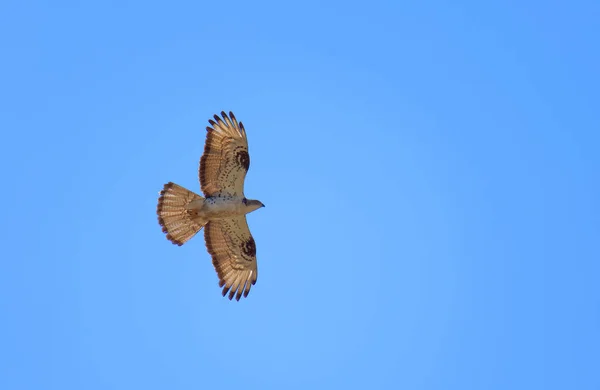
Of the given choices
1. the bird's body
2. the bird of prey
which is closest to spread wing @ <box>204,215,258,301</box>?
the bird of prey

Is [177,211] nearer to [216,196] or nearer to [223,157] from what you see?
[216,196]

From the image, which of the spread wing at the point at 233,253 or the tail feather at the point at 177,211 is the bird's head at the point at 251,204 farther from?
the tail feather at the point at 177,211

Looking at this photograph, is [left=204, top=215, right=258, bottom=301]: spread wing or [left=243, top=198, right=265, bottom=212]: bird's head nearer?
[left=243, top=198, right=265, bottom=212]: bird's head

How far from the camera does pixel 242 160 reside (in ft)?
73.0

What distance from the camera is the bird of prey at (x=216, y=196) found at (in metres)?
22.1

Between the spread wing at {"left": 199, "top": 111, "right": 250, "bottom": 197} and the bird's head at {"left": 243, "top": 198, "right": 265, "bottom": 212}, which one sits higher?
the spread wing at {"left": 199, "top": 111, "right": 250, "bottom": 197}

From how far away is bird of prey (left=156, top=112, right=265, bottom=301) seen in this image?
22109 millimetres

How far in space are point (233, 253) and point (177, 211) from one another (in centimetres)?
168

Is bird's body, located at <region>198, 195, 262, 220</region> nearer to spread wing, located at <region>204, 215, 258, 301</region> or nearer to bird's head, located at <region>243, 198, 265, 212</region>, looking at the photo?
bird's head, located at <region>243, 198, 265, 212</region>

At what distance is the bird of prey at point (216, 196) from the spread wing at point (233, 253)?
22 millimetres

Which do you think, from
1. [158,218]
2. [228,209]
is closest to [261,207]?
[228,209]

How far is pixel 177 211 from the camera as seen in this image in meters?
22.4

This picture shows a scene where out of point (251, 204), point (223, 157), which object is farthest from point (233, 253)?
point (223, 157)

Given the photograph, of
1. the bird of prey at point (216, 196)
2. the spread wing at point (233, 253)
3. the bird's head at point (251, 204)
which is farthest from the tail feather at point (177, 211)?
the bird's head at point (251, 204)
